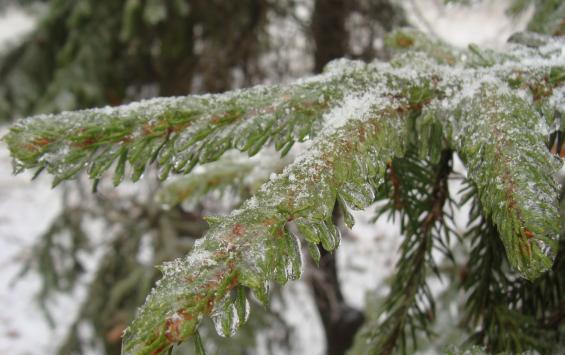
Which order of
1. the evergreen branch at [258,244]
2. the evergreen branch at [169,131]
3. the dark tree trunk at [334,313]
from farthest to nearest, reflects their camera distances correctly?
1. the dark tree trunk at [334,313]
2. the evergreen branch at [169,131]
3. the evergreen branch at [258,244]

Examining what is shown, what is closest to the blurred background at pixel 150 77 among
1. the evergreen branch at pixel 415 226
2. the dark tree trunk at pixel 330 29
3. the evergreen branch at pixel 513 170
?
the dark tree trunk at pixel 330 29

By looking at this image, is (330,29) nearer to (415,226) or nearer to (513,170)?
(415,226)

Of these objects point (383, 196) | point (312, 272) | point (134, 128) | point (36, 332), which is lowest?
point (383, 196)

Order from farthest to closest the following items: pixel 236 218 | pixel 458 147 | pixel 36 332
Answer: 1. pixel 36 332
2. pixel 458 147
3. pixel 236 218

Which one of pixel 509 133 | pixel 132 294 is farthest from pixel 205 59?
pixel 509 133

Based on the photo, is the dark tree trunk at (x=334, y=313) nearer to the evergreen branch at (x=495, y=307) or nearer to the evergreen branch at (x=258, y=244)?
the evergreen branch at (x=495, y=307)

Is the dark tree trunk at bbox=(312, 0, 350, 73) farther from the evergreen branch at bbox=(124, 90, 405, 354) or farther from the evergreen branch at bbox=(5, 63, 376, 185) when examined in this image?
the evergreen branch at bbox=(124, 90, 405, 354)

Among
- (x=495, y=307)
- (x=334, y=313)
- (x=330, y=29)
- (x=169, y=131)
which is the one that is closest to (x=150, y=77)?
(x=330, y=29)

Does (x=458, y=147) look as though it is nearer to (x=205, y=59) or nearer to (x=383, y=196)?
(x=383, y=196)
